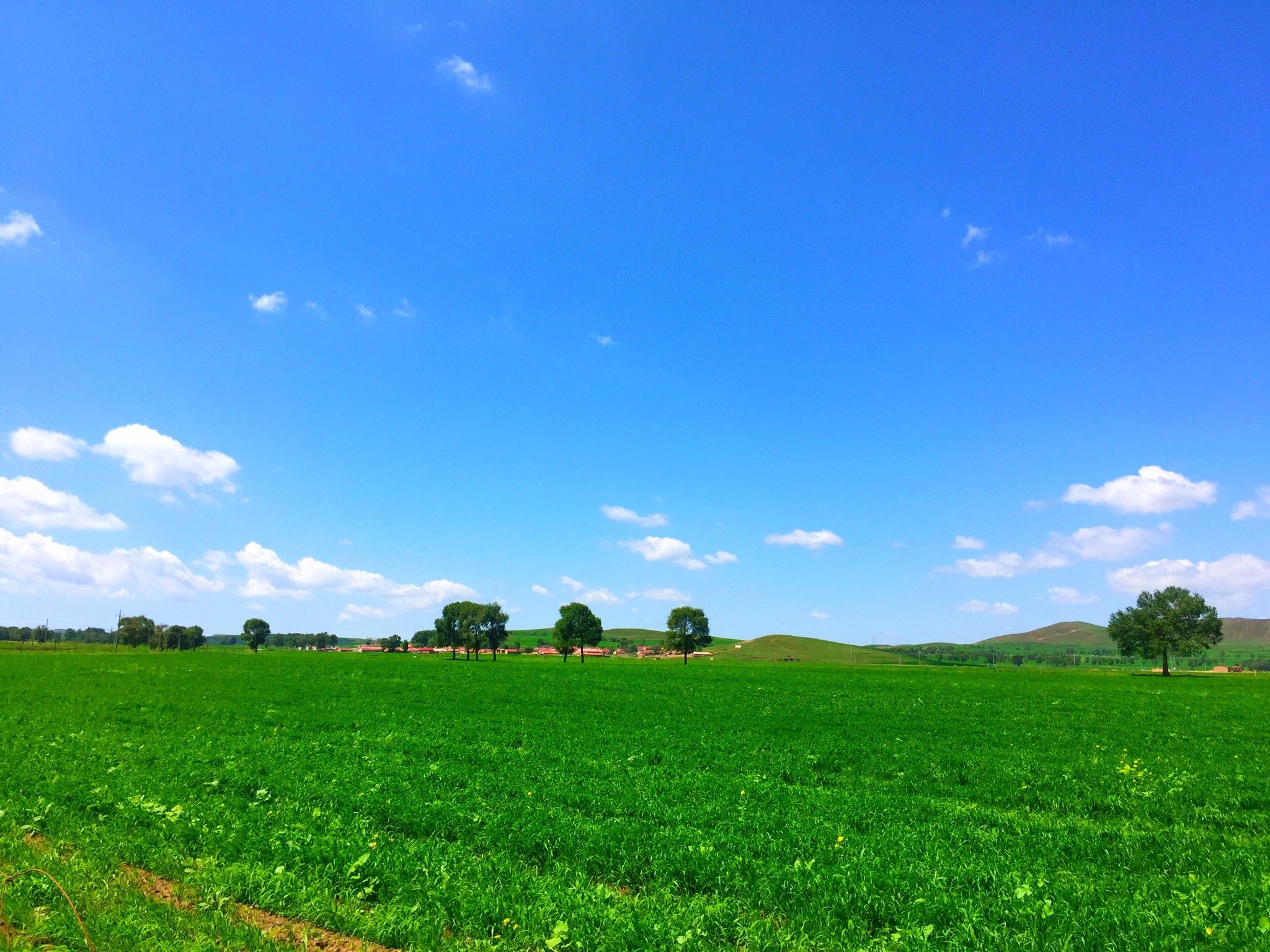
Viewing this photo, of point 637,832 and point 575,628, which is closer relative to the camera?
point 637,832

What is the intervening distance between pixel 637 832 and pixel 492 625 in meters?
159

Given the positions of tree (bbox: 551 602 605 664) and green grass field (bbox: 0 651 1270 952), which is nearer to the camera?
green grass field (bbox: 0 651 1270 952)

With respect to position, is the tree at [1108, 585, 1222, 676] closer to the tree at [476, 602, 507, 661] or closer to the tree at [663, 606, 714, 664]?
the tree at [663, 606, 714, 664]

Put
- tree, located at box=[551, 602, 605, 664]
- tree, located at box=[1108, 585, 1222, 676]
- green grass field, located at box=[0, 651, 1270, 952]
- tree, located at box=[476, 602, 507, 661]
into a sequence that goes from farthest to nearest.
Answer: tree, located at box=[476, 602, 507, 661]
tree, located at box=[551, 602, 605, 664]
tree, located at box=[1108, 585, 1222, 676]
green grass field, located at box=[0, 651, 1270, 952]

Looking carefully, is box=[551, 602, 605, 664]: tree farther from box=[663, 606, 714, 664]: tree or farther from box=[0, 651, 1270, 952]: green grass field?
box=[0, 651, 1270, 952]: green grass field

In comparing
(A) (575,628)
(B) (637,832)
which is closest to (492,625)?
(A) (575,628)

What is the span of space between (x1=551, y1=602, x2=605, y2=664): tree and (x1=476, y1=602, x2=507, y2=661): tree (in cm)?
2776

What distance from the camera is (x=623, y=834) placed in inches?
454

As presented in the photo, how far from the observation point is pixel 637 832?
1169 centimetres

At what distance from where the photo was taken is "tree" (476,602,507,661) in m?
162

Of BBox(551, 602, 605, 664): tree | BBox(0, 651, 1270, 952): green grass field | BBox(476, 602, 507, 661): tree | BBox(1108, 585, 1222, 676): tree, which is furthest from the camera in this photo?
BBox(476, 602, 507, 661): tree

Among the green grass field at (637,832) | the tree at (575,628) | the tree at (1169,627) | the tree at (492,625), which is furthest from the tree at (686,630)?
the green grass field at (637,832)

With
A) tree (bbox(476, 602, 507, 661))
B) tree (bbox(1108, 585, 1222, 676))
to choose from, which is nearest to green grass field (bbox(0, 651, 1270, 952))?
tree (bbox(1108, 585, 1222, 676))

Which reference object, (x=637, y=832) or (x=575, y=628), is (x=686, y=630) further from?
(x=637, y=832)
